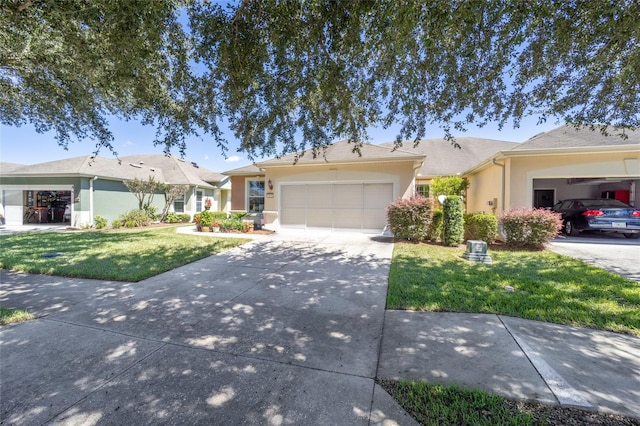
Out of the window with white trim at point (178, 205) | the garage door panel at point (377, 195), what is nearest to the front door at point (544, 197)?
the garage door panel at point (377, 195)

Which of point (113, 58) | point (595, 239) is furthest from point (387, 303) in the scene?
point (595, 239)

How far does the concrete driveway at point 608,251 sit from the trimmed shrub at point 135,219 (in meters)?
18.7

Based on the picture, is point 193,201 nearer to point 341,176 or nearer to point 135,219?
point 135,219

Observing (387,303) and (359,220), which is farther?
(359,220)

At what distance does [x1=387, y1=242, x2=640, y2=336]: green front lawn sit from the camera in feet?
12.8

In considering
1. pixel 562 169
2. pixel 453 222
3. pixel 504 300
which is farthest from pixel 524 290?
pixel 562 169

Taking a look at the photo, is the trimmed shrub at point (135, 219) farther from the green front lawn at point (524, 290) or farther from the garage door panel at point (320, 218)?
the green front lawn at point (524, 290)

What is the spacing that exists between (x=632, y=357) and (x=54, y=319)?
7.08 m

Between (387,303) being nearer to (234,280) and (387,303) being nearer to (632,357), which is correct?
(632,357)

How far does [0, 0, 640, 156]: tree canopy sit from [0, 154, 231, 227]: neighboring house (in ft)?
33.4

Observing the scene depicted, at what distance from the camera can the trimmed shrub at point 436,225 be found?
31.8 ft

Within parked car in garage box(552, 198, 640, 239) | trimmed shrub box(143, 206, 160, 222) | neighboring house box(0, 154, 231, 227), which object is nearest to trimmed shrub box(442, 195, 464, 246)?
parked car in garage box(552, 198, 640, 239)

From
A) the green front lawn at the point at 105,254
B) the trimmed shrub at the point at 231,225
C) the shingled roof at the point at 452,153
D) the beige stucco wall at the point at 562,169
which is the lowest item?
the green front lawn at the point at 105,254

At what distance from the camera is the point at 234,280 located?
221 inches
